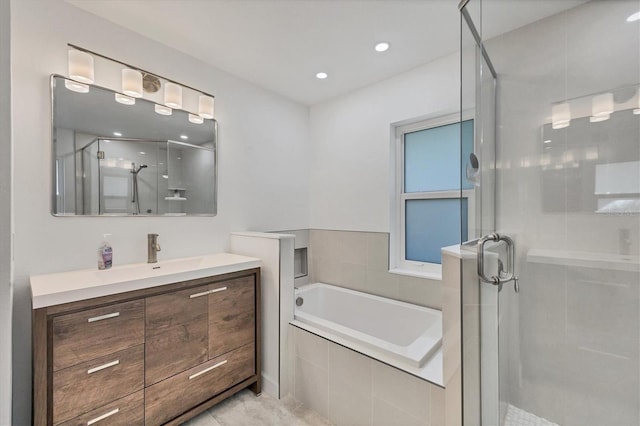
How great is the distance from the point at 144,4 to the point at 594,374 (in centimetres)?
322

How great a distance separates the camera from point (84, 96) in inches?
66.1

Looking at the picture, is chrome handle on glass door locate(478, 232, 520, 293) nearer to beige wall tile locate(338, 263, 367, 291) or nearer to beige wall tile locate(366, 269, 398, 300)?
beige wall tile locate(366, 269, 398, 300)

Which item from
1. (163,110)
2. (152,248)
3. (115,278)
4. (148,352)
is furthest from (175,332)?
(163,110)

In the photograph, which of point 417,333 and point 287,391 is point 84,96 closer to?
point 287,391

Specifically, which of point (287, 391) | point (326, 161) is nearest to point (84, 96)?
point (326, 161)

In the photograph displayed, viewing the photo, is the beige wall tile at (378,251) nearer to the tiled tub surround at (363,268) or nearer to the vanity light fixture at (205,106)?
the tiled tub surround at (363,268)

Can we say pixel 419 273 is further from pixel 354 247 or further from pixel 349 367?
pixel 349 367

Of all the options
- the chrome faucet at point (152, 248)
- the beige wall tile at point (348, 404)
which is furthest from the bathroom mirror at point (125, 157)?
the beige wall tile at point (348, 404)

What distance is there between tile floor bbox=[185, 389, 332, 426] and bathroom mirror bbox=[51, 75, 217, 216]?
1362mm

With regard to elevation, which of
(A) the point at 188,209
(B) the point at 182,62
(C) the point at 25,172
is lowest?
(A) the point at 188,209

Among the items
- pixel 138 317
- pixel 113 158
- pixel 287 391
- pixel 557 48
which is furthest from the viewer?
pixel 287 391

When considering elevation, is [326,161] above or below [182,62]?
below

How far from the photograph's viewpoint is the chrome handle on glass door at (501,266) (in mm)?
1387

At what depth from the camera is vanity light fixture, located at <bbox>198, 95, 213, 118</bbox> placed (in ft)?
7.16
